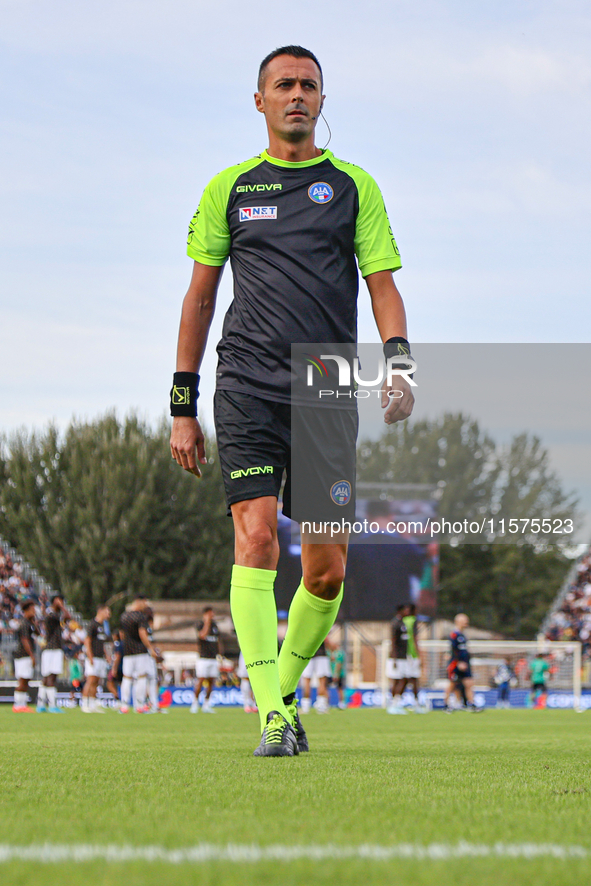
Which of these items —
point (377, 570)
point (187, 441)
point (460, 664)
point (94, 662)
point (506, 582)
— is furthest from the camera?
point (506, 582)

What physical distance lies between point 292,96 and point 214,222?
660mm

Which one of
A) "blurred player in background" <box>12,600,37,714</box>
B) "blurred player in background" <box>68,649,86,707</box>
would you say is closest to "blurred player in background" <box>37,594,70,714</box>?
"blurred player in background" <box>12,600,37,714</box>

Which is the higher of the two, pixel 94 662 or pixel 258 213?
pixel 258 213

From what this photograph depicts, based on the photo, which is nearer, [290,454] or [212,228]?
[290,454]

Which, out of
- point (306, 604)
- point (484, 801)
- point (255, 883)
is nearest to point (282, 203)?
point (306, 604)

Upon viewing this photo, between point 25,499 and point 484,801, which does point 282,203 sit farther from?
point 25,499

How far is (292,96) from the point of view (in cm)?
487

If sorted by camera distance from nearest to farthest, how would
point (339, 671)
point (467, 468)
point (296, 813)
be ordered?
point (296, 813) < point (339, 671) < point (467, 468)

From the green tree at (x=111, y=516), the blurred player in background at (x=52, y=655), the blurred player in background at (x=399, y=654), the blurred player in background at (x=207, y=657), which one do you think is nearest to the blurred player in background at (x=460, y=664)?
the blurred player in background at (x=399, y=654)

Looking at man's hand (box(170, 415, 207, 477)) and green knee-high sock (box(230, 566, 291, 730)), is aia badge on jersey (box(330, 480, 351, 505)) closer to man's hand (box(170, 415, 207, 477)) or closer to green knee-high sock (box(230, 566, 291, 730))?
green knee-high sock (box(230, 566, 291, 730))

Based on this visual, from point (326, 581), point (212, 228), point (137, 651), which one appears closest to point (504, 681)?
point (137, 651)

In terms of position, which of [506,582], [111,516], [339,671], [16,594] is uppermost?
[111,516]

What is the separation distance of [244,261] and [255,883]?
3627 millimetres

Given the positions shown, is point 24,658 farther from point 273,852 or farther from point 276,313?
point 273,852
